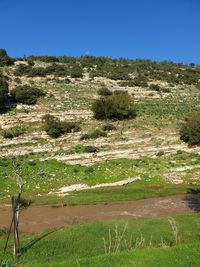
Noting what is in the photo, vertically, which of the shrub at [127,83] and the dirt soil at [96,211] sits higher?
the shrub at [127,83]

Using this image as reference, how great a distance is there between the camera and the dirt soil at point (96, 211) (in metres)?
31.2

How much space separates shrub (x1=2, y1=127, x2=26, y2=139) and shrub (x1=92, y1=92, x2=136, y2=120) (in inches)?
449

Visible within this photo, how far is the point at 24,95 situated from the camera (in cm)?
6781

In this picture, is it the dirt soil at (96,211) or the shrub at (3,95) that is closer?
the dirt soil at (96,211)

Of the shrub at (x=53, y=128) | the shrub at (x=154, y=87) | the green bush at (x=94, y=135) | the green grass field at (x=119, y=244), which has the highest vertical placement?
the shrub at (x=154, y=87)

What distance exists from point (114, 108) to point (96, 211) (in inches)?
1228

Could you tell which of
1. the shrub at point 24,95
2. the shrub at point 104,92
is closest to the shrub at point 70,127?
the shrub at point 24,95

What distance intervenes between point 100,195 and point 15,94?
112ft

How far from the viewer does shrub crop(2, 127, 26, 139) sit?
5762 centimetres

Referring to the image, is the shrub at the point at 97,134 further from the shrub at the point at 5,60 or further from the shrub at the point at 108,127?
the shrub at the point at 5,60

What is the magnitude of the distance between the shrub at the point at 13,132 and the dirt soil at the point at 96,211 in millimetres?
23161

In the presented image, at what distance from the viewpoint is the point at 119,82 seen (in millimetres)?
83812

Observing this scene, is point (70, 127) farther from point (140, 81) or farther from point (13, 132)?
point (140, 81)

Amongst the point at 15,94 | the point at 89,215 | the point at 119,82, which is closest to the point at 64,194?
the point at 89,215
